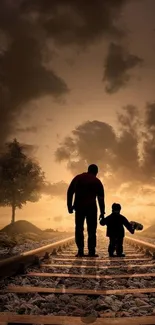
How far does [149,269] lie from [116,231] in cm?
186

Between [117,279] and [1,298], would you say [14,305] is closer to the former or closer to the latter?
[1,298]

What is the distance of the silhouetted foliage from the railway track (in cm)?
3084

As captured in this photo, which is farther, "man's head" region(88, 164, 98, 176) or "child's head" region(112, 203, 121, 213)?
"child's head" region(112, 203, 121, 213)

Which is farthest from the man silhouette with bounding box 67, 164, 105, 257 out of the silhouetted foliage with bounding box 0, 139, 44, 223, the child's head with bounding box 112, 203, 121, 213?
the silhouetted foliage with bounding box 0, 139, 44, 223

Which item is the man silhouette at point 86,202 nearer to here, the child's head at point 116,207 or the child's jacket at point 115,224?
the child's jacket at point 115,224

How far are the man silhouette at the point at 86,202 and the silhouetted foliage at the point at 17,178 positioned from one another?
29.0 m

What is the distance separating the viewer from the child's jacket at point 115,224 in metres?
7.92

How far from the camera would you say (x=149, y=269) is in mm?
6137

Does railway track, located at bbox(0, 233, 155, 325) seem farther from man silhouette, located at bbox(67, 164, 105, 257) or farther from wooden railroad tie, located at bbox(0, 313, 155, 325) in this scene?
man silhouette, located at bbox(67, 164, 105, 257)

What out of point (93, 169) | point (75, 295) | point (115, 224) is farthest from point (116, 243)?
point (75, 295)

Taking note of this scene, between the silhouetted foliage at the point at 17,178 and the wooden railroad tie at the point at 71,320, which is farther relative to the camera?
the silhouetted foliage at the point at 17,178

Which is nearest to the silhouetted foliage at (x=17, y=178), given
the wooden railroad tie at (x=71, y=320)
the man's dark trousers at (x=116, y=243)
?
the man's dark trousers at (x=116, y=243)

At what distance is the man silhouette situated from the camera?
769 centimetres

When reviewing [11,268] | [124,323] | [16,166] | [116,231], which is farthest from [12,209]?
[124,323]
